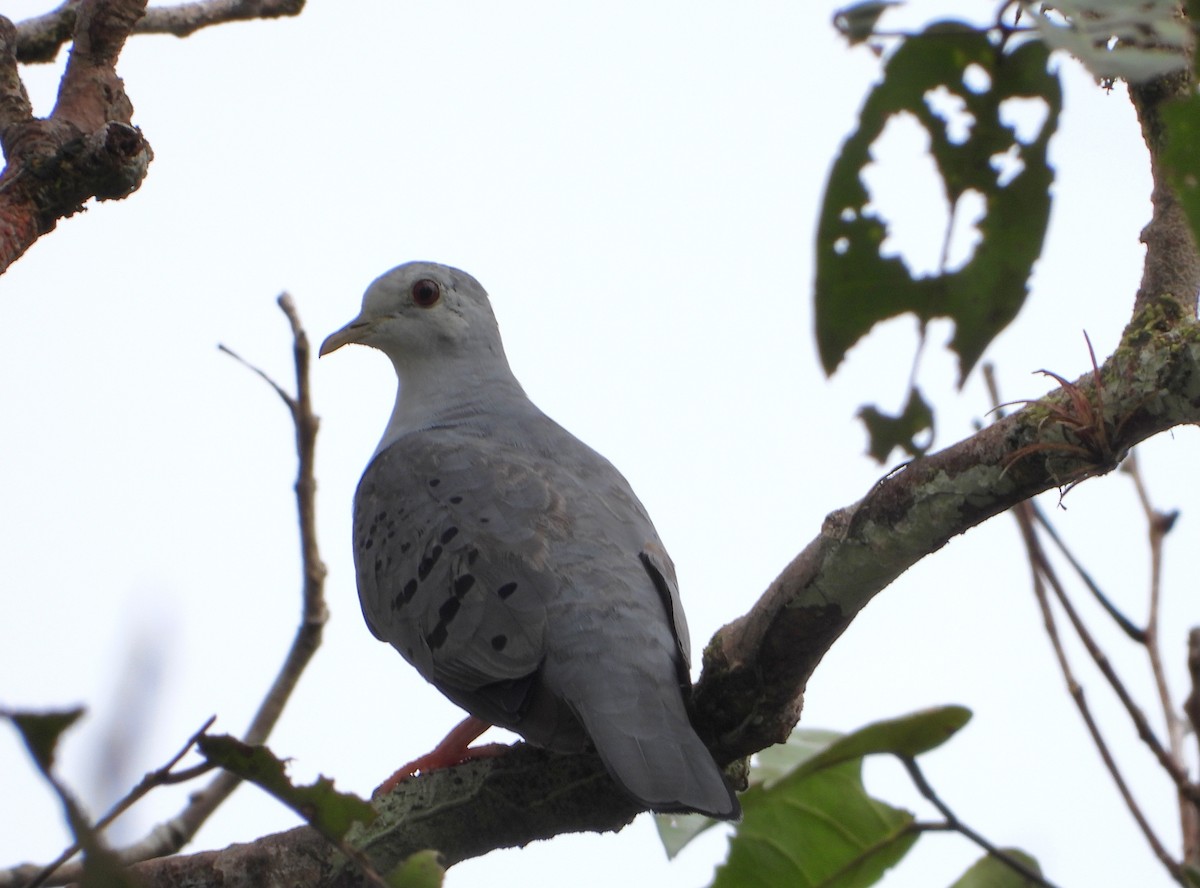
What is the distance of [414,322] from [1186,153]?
15.7 feet

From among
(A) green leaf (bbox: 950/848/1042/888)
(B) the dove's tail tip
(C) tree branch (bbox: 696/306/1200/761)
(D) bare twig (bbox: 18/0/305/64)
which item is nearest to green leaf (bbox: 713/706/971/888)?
(A) green leaf (bbox: 950/848/1042/888)

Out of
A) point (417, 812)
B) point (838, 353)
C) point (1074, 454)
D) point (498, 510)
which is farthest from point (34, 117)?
point (1074, 454)

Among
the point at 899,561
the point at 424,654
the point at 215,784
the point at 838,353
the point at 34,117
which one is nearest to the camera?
the point at 838,353

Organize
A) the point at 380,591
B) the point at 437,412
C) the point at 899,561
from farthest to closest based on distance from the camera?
1. the point at 437,412
2. the point at 380,591
3. the point at 899,561

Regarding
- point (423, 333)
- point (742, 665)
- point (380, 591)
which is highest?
point (423, 333)

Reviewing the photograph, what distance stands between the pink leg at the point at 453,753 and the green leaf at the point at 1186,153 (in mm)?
2919

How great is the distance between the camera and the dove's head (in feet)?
18.9

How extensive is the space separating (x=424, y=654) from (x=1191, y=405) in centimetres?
246

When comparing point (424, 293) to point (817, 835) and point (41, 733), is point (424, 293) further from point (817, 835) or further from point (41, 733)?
point (41, 733)

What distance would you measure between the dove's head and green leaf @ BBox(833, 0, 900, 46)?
4527 millimetres

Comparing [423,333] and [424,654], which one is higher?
[423,333]

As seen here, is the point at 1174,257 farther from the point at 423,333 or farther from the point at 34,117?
the point at 423,333

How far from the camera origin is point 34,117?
10.4 feet

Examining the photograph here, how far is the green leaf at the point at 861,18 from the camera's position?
132 cm
